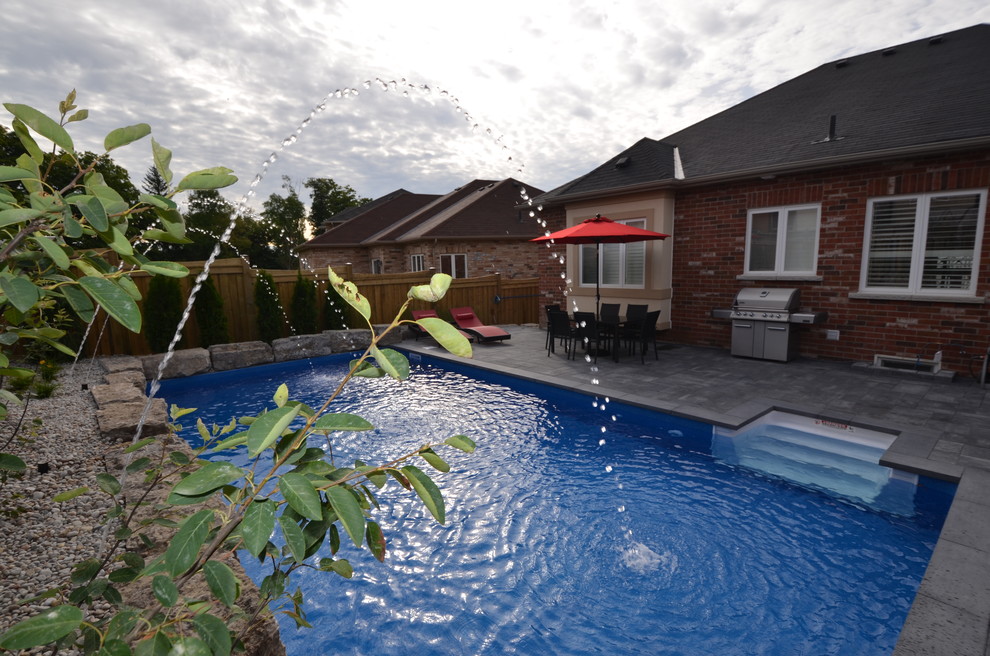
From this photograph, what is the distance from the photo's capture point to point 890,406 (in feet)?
19.2

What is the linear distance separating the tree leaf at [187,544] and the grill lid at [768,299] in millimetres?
9198

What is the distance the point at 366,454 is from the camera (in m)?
5.48

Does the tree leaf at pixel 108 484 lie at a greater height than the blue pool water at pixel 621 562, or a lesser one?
greater

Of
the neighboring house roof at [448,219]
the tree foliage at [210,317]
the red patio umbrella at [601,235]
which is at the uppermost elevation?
the neighboring house roof at [448,219]

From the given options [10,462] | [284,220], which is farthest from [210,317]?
[284,220]

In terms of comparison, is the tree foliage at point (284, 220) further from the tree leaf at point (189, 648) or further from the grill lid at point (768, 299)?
the tree leaf at point (189, 648)

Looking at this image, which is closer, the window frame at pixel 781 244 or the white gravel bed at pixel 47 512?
the white gravel bed at pixel 47 512

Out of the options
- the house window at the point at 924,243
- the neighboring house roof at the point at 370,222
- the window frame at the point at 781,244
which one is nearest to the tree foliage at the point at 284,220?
the neighboring house roof at the point at 370,222

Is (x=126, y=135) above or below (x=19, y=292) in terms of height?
above

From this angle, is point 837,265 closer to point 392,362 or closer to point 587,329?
point 587,329

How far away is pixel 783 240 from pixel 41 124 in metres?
10.2

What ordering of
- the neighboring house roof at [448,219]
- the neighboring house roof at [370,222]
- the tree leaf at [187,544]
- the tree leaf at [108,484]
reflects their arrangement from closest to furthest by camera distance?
1. the tree leaf at [187,544]
2. the tree leaf at [108,484]
3. the neighboring house roof at [448,219]
4. the neighboring house roof at [370,222]

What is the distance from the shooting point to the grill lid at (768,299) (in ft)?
26.8

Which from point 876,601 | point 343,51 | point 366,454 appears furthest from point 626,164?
point 876,601
